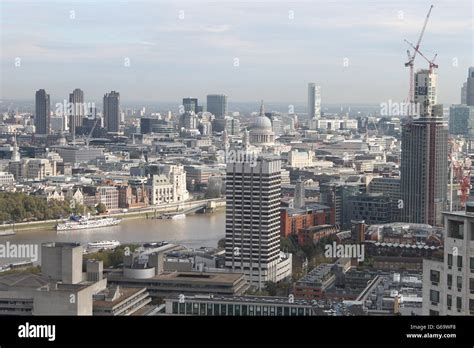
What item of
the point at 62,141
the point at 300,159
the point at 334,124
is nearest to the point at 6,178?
the point at 62,141

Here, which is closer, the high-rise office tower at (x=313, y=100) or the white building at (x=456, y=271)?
the white building at (x=456, y=271)

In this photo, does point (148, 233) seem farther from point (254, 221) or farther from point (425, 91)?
point (425, 91)

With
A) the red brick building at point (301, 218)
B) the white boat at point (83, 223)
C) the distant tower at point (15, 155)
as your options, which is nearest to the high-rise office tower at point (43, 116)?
the distant tower at point (15, 155)

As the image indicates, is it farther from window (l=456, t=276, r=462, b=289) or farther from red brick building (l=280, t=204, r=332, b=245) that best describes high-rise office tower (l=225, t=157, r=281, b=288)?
window (l=456, t=276, r=462, b=289)

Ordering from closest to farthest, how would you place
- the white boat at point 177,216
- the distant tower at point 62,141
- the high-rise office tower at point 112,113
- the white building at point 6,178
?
the white boat at point 177,216 → the white building at point 6,178 → the high-rise office tower at point 112,113 → the distant tower at point 62,141

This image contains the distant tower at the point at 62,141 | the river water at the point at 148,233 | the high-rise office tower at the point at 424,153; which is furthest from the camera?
the distant tower at the point at 62,141

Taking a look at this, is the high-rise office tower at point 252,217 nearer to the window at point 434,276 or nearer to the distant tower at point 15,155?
the window at point 434,276

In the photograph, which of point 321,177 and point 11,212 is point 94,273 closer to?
point 11,212

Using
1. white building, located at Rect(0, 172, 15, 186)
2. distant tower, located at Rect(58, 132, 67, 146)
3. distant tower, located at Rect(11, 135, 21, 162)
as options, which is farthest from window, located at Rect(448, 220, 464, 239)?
distant tower, located at Rect(58, 132, 67, 146)
